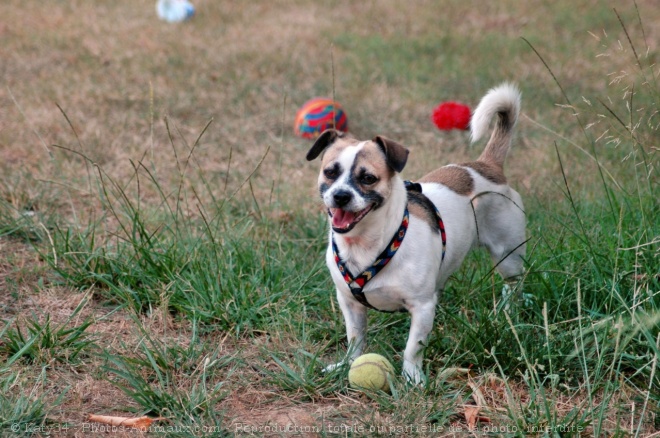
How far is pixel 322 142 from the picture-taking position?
3.49 meters

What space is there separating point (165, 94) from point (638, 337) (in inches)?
202

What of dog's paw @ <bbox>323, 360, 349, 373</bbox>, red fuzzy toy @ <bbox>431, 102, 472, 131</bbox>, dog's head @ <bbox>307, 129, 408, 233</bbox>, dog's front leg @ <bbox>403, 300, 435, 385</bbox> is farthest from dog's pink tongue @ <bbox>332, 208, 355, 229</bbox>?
red fuzzy toy @ <bbox>431, 102, 472, 131</bbox>

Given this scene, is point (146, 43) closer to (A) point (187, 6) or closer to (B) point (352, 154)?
(A) point (187, 6)

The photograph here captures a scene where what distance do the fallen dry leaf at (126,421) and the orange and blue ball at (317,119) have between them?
3.84 meters

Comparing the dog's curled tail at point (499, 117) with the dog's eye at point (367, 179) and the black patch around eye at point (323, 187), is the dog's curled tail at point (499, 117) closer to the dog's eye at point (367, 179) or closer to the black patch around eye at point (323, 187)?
the dog's eye at point (367, 179)

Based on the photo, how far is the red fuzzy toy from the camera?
22.6ft

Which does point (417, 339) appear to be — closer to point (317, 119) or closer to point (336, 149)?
point (336, 149)

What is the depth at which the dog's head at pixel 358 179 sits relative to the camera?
3.10m

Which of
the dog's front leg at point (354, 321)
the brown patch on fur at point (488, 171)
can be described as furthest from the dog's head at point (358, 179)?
the brown patch on fur at point (488, 171)

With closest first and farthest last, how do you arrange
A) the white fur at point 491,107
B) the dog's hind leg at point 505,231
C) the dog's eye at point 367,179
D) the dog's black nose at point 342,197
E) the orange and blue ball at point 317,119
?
the dog's black nose at point 342,197 < the dog's eye at point 367,179 < the white fur at point 491,107 < the dog's hind leg at point 505,231 < the orange and blue ball at point 317,119

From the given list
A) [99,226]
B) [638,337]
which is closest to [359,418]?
[638,337]

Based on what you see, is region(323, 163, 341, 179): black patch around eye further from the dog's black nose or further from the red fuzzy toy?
the red fuzzy toy

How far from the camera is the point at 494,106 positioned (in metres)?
3.89

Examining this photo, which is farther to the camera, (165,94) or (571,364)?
(165,94)
